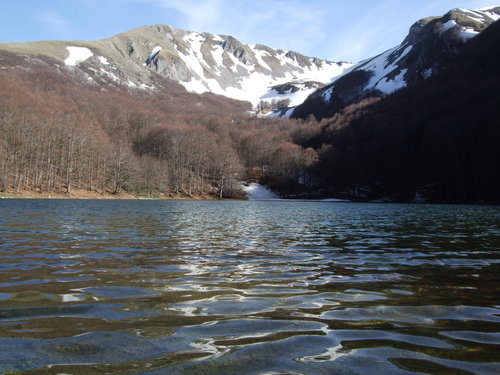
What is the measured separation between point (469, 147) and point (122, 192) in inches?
3444

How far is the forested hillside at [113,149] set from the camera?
81.0 meters

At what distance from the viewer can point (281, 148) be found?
449ft

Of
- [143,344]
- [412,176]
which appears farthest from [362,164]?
[143,344]

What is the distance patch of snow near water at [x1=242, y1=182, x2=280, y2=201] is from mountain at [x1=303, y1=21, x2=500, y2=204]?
17.8 metres

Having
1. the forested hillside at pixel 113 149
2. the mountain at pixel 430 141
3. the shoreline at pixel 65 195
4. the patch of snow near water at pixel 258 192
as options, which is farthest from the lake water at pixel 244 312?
the patch of snow near water at pixel 258 192

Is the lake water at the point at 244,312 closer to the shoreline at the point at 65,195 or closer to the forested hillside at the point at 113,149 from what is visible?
the shoreline at the point at 65,195

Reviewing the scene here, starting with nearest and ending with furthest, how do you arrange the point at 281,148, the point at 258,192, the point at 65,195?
the point at 65,195 → the point at 258,192 → the point at 281,148

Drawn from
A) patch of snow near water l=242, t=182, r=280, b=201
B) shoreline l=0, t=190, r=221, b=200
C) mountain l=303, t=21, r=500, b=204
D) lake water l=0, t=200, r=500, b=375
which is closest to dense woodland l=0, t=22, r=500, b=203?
mountain l=303, t=21, r=500, b=204

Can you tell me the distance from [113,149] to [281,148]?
58644 millimetres

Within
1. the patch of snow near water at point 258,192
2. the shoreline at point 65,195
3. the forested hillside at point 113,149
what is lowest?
the shoreline at point 65,195

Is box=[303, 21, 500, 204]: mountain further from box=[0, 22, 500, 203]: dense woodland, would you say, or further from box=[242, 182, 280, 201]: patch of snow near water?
box=[242, 182, 280, 201]: patch of snow near water

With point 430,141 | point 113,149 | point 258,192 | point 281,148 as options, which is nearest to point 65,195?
point 113,149

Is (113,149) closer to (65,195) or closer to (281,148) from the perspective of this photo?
(65,195)

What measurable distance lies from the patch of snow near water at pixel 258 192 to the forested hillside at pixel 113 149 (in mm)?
5053
